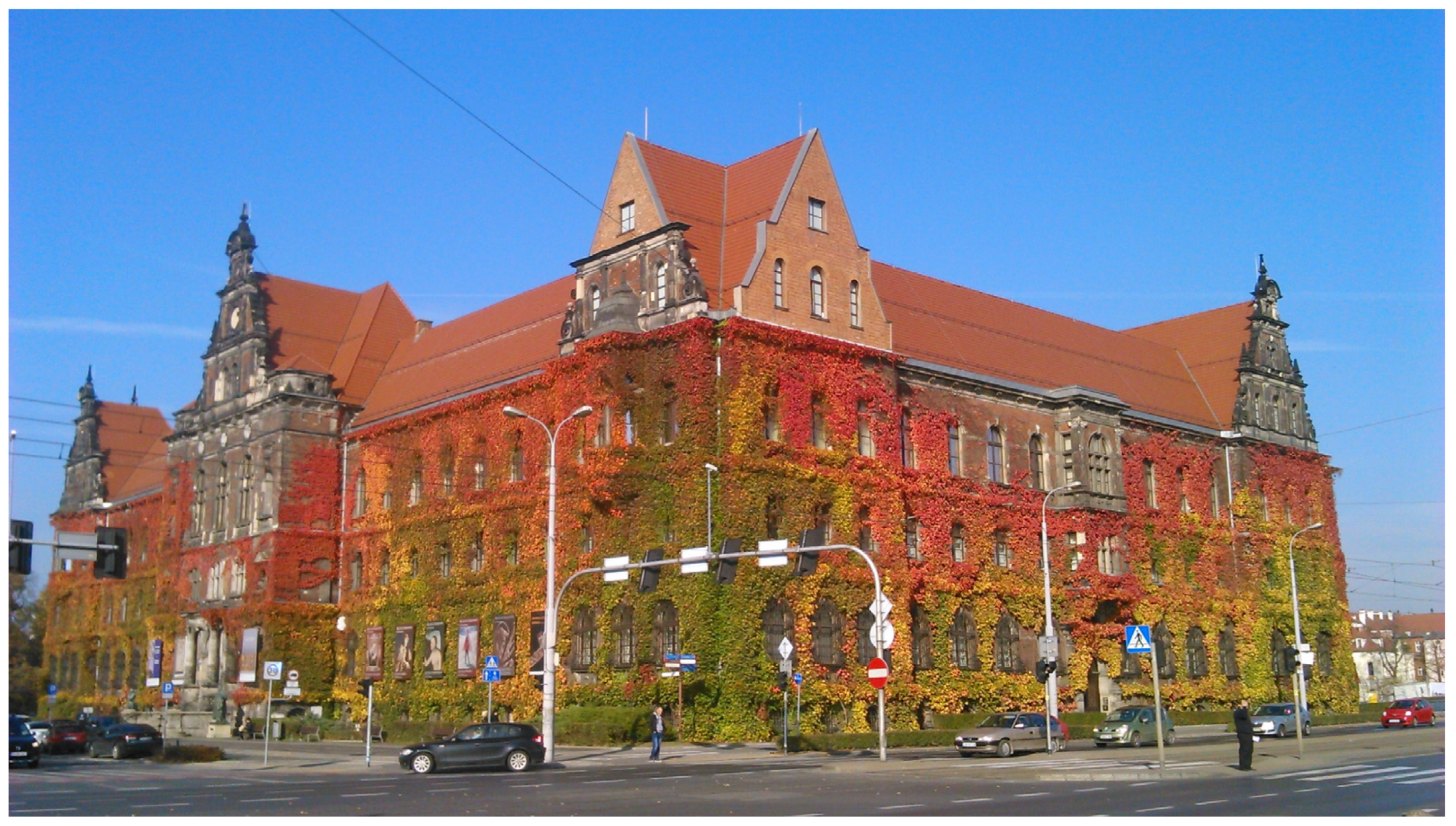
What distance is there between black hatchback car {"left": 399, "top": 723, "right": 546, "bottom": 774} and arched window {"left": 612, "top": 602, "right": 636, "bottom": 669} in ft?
50.3

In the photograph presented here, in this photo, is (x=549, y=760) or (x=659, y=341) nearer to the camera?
(x=549, y=760)

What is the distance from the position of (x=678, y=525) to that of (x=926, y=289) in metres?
23.0

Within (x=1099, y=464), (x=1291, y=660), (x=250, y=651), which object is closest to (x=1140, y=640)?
(x=1291, y=660)

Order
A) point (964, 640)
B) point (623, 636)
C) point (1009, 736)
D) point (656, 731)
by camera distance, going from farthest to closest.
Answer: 1. point (964, 640)
2. point (623, 636)
3. point (1009, 736)
4. point (656, 731)

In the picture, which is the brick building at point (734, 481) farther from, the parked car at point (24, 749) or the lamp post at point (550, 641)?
the parked car at point (24, 749)

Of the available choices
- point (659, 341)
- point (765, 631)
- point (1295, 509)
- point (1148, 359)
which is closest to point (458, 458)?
point (659, 341)

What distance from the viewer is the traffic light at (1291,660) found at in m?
45.9

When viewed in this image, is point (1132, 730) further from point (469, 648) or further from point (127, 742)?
point (127, 742)

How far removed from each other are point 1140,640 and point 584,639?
92.2 ft

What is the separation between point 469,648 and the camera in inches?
2429

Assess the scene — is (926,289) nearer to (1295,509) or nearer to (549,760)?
(1295,509)

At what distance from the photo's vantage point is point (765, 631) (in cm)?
5231

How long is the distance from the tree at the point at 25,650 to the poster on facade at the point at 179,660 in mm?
29716

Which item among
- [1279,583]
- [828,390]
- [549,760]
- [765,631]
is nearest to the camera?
[549,760]
